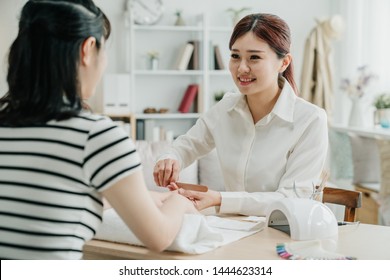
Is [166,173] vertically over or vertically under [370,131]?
over

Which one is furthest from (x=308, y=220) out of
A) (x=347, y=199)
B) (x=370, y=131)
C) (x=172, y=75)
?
(x=172, y=75)

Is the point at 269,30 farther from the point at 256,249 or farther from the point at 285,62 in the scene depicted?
the point at 256,249

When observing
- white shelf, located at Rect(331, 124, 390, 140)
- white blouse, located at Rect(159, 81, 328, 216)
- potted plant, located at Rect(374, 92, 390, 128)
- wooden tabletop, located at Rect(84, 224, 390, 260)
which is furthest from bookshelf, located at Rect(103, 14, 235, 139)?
wooden tabletop, located at Rect(84, 224, 390, 260)

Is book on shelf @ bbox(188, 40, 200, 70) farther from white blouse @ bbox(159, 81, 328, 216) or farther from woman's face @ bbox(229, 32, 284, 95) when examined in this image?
woman's face @ bbox(229, 32, 284, 95)

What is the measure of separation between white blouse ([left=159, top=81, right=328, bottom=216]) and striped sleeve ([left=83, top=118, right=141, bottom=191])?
2.17 ft

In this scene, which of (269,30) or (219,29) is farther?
(219,29)

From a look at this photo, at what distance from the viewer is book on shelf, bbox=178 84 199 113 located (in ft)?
17.0

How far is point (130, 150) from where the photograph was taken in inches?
41.5

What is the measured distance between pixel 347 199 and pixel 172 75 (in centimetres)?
362

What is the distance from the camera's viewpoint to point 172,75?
17.5 feet

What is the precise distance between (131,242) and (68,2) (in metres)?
0.52

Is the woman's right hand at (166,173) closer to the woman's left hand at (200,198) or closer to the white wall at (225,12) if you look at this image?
the woman's left hand at (200,198)

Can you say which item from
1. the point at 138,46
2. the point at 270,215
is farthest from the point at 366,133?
the point at 270,215
